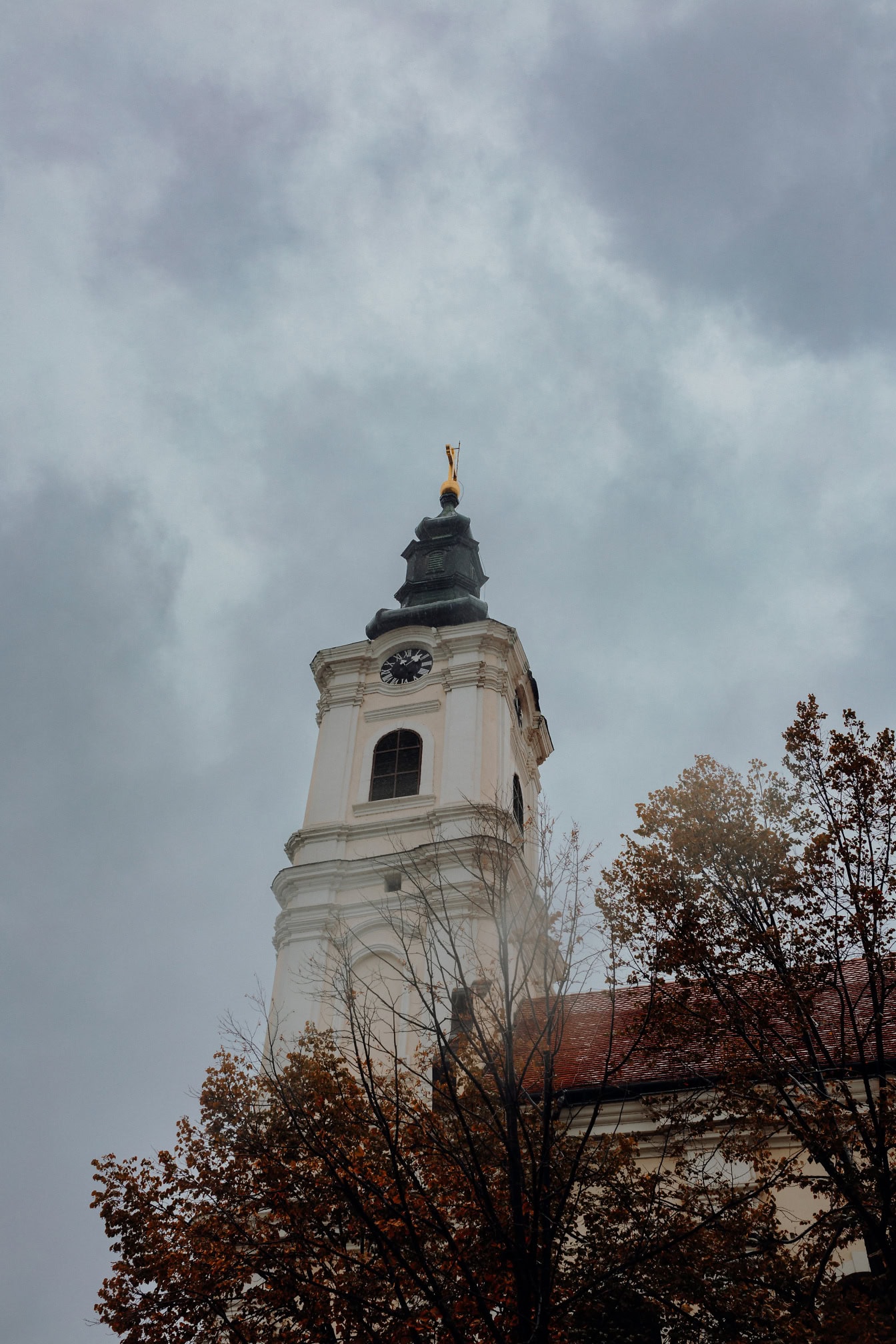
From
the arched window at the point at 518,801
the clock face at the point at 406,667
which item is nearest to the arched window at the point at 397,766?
the clock face at the point at 406,667

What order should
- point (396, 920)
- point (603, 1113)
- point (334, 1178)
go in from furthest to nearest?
point (396, 920), point (603, 1113), point (334, 1178)

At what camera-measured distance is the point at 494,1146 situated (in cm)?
1307

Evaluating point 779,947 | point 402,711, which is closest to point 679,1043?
point 779,947

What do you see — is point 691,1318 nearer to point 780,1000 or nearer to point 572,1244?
point 780,1000

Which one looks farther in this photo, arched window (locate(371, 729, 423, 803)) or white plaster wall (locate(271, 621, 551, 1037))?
arched window (locate(371, 729, 423, 803))

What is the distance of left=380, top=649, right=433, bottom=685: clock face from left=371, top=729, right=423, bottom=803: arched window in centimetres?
196

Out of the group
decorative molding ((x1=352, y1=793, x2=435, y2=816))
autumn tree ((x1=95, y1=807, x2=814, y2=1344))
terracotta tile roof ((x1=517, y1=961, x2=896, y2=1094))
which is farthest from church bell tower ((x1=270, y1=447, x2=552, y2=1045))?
autumn tree ((x1=95, y1=807, x2=814, y2=1344))

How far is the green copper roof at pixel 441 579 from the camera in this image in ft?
110

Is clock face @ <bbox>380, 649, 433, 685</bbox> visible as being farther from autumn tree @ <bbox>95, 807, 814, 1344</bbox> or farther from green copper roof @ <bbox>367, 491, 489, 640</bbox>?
autumn tree @ <bbox>95, 807, 814, 1344</bbox>

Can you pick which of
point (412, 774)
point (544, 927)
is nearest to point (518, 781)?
point (412, 774)

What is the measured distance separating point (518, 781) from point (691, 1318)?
64.3 ft

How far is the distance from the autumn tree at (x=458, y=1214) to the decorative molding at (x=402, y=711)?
1356 cm

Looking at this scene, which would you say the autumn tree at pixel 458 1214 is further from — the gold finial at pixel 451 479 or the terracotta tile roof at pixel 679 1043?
the gold finial at pixel 451 479

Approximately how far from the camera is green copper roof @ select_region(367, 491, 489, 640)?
110 feet
